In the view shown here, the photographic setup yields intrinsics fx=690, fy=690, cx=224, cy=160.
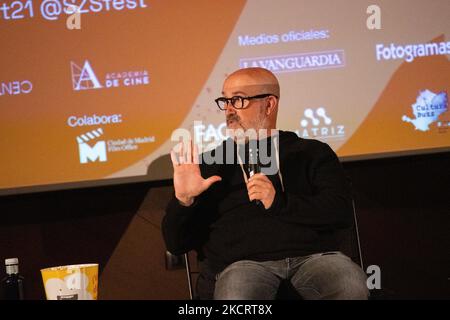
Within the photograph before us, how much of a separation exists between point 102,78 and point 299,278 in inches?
69.9

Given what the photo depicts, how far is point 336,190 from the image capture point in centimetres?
261

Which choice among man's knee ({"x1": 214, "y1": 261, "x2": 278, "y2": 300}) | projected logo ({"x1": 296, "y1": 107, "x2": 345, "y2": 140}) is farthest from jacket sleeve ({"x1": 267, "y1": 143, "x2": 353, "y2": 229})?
projected logo ({"x1": 296, "y1": 107, "x2": 345, "y2": 140})

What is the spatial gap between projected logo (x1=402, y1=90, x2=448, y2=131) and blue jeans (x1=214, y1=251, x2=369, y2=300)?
153 centimetres

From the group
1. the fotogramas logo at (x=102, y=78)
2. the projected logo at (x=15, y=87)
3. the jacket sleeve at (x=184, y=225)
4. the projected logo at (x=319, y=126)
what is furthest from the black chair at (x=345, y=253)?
the projected logo at (x=15, y=87)

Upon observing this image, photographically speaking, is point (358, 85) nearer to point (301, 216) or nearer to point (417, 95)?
point (417, 95)

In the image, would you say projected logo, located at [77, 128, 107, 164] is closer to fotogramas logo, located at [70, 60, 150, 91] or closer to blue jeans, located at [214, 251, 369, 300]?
fotogramas logo, located at [70, 60, 150, 91]

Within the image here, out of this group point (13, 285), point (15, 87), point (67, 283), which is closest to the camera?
point (67, 283)

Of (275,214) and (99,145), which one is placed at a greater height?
(99,145)

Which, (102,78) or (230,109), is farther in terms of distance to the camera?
(102,78)

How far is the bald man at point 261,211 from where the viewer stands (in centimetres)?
245

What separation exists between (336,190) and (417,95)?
1495 millimetres

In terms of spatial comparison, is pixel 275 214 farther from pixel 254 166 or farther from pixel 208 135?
pixel 208 135

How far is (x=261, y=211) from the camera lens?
2.65m

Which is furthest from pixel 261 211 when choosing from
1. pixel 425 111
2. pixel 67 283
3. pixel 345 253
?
pixel 425 111
